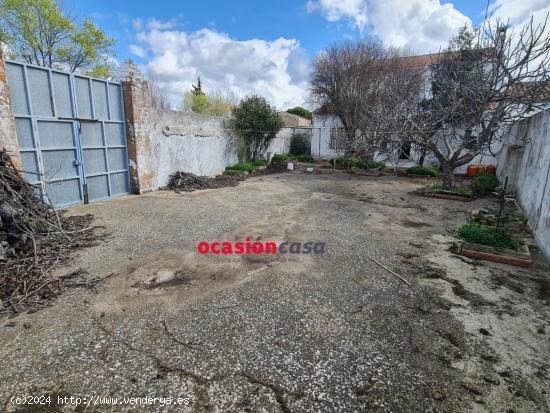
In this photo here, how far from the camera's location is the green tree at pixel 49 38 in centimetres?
1467

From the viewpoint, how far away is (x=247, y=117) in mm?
12883

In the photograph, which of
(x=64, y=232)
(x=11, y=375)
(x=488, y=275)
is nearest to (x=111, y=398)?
(x=11, y=375)

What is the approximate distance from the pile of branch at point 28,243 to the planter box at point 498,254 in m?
5.38

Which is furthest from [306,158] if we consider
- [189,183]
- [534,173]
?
[534,173]

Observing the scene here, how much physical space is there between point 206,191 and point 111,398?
7.34 metres

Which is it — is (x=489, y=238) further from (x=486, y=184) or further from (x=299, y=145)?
(x=299, y=145)

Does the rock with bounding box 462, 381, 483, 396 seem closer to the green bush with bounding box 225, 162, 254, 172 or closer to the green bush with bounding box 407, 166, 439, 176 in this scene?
the green bush with bounding box 225, 162, 254, 172

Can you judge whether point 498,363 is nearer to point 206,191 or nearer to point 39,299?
point 39,299

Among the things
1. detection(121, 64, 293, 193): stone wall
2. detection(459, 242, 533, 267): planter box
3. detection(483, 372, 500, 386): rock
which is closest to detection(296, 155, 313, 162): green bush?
detection(121, 64, 293, 193): stone wall

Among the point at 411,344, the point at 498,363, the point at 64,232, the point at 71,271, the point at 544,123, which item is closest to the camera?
the point at 498,363

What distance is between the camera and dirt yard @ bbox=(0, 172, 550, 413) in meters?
1.90

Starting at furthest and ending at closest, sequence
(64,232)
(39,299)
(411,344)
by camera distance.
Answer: (64,232) → (39,299) → (411,344)

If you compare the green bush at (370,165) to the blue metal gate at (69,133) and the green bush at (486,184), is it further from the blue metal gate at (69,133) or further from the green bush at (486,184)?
the blue metal gate at (69,133)

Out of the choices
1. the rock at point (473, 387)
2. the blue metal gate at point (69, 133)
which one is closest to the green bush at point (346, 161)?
the blue metal gate at point (69, 133)
